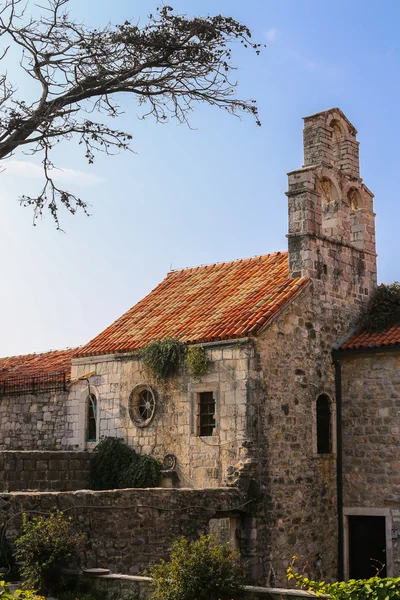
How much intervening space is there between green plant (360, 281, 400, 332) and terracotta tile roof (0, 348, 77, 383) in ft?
22.9

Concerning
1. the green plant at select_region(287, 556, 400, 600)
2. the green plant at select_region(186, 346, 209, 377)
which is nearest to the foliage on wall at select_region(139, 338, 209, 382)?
the green plant at select_region(186, 346, 209, 377)

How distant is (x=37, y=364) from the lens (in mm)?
21953

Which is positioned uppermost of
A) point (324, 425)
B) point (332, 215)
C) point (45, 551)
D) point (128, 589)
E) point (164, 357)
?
point (332, 215)

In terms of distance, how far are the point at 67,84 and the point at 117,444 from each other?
945 cm

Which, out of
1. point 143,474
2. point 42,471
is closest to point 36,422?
point 143,474

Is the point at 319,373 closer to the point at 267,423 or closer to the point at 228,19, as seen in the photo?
the point at 267,423

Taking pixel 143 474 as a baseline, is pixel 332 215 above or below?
above

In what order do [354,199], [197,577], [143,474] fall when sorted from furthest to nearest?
[354,199], [143,474], [197,577]

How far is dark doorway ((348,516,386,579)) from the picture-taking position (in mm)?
16312

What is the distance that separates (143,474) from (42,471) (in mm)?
2164

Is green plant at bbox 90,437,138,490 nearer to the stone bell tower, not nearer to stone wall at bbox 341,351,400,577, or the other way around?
stone wall at bbox 341,351,400,577

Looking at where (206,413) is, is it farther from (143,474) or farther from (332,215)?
(332,215)

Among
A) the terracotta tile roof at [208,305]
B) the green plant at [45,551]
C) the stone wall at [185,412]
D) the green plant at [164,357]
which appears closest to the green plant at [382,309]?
the terracotta tile roof at [208,305]

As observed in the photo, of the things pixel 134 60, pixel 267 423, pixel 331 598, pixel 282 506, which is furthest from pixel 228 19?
pixel 282 506
